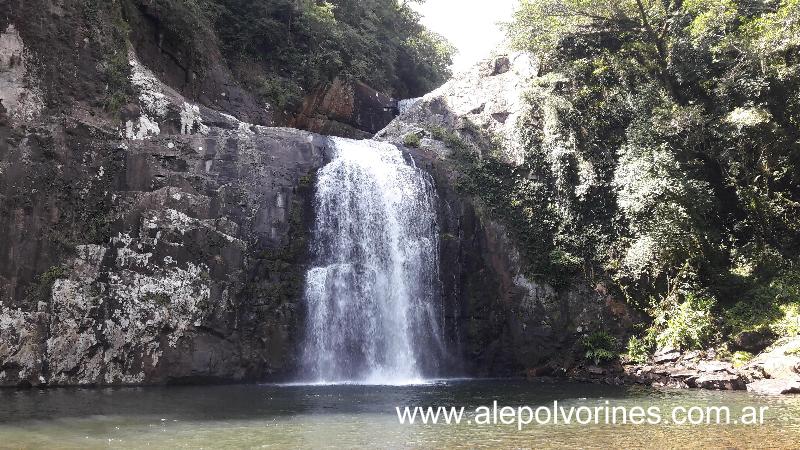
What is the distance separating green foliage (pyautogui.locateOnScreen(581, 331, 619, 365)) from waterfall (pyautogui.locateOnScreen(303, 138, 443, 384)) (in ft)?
15.1

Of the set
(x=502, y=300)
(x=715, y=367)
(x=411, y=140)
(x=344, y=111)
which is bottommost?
(x=715, y=367)

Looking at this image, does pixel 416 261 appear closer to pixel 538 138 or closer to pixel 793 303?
pixel 538 138

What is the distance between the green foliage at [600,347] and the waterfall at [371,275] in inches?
182

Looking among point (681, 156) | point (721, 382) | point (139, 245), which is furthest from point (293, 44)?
point (721, 382)

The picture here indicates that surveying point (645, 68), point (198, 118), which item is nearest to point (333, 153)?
point (198, 118)

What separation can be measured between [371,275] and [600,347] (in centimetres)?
743

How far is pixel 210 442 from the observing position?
7418 millimetres

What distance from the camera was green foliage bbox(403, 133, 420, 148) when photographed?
22.9 metres

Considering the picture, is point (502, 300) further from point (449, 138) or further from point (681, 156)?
point (681, 156)

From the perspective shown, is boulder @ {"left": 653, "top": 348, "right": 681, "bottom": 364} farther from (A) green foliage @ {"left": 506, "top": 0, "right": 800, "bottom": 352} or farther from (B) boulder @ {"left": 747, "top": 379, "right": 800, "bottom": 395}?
(B) boulder @ {"left": 747, "top": 379, "right": 800, "bottom": 395}

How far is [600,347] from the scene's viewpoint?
59.6ft

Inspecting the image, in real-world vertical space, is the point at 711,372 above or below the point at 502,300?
below

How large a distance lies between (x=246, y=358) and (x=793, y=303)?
1504cm

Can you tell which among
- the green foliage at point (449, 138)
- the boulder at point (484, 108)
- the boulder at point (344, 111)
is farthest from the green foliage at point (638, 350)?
the boulder at point (344, 111)
